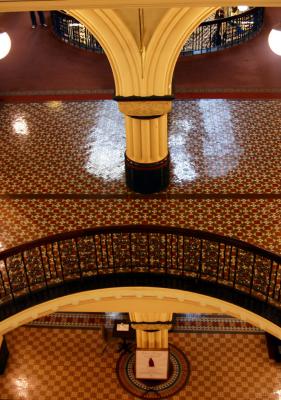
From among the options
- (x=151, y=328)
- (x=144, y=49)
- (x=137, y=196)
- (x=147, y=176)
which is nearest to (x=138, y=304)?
(x=137, y=196)

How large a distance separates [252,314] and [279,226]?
1.48m

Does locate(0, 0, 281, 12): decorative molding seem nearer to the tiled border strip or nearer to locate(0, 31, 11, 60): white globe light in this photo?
locate(0, 31, 11, 60): white globe light

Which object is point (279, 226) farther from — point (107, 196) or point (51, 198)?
point (51, 198)

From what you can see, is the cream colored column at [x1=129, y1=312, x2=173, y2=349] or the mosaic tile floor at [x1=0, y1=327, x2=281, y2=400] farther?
the mosaic tile floor at [x1=0, y1=327, x2=281, y2=400]

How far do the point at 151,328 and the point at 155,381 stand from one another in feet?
3.99

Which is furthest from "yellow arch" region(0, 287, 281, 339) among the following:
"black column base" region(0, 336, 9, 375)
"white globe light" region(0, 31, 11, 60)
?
"black column base" region(0, 336, 9, 375)

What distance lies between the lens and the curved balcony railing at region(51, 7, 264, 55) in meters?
11.6

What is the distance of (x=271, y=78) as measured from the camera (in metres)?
10.5

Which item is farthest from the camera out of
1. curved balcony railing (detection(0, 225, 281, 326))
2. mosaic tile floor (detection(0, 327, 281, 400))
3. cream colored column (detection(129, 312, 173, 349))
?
mosaic tile floor (detection(0, 327, 281, 400))

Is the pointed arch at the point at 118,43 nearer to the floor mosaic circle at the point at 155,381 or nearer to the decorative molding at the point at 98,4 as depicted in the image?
the decorative molding at the point at 98,4

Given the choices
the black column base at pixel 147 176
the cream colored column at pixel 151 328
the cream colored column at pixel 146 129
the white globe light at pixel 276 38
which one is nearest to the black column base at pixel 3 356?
the cream colored column at pixel 151 328

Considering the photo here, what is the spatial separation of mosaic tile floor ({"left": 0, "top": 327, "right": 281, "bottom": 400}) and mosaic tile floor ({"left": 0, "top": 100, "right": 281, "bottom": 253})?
3.51 m

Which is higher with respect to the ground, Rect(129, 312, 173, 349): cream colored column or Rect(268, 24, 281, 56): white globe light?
Rect(268, 24, 281, 56): white globe light

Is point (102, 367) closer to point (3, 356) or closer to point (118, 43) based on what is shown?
point (3, 356)
